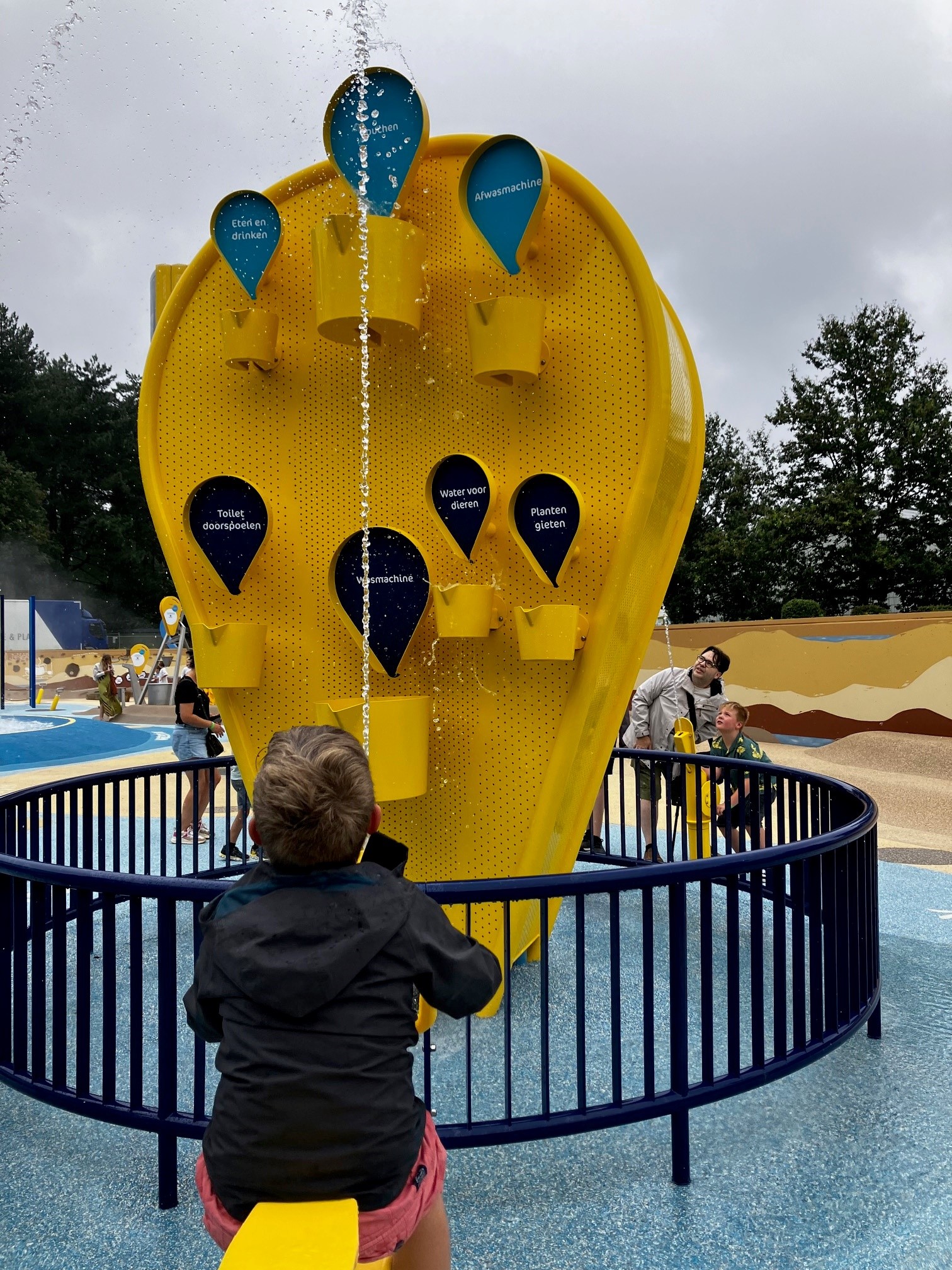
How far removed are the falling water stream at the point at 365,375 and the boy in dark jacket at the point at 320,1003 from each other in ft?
6.30

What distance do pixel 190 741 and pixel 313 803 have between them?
6.23 m

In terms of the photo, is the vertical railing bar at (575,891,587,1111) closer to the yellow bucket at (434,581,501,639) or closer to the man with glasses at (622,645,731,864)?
the yellow bucket at (434,581,501,639)

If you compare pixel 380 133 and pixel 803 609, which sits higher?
pixel 380 133

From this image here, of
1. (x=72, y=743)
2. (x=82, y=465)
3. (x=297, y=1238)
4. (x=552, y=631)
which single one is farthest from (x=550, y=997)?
(x=82, y=465)

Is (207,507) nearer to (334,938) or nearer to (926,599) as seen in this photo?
(334,938)

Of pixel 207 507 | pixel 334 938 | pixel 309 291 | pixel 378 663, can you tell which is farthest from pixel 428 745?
pixel 334 938

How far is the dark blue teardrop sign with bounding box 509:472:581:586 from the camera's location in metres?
3.84

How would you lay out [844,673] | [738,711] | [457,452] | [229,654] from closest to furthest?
[457,452]
[229,654]
[738,711]
[844,673]

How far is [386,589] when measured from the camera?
4.16 meters

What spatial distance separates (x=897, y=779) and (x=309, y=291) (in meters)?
10.3

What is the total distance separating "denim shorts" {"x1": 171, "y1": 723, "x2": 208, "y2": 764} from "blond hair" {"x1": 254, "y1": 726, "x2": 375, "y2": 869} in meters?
5.96

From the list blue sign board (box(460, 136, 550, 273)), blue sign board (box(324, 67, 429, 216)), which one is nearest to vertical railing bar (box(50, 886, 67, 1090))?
blue sign board (box(460, 136, 550, 273))

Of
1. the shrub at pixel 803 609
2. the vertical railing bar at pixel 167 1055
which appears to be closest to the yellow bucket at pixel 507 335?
the vertical railing bar at pixel 167 1055

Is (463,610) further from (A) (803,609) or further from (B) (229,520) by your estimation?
(A) (803,609)
